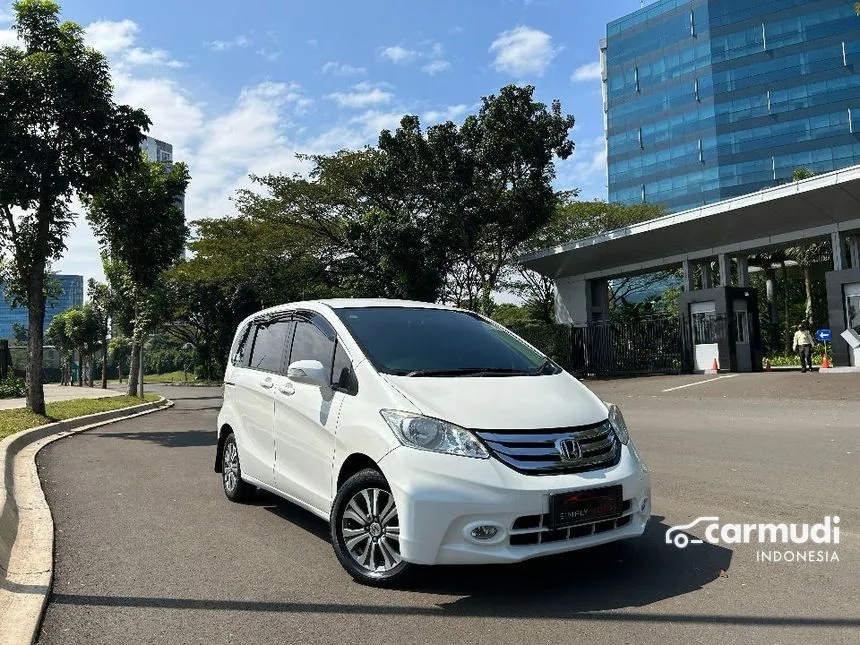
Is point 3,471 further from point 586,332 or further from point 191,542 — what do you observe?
point 586,332

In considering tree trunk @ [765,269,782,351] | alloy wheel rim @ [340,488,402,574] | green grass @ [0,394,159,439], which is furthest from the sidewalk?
tree trunk @ [765,269,782,351]

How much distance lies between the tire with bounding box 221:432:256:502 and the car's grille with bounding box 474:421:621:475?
313cm

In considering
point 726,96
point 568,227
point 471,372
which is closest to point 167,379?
point 568,227

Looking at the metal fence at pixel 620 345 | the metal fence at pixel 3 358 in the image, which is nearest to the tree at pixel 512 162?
the metal fence at pixel 620 345

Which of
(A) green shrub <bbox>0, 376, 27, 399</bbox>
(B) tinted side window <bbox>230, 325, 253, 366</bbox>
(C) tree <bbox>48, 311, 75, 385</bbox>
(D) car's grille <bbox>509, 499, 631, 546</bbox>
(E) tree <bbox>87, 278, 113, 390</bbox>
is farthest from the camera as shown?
(C) tree <bbox>48, 311, 75, 385</bbox>

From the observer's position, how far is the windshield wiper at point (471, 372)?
4430 millimetres

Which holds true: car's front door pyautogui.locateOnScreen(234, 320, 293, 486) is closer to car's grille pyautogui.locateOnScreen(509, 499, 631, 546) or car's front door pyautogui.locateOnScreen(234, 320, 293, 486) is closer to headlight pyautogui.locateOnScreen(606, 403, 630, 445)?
car's grille pyautogui.locateOnScreen(509, 499, 631, 546)

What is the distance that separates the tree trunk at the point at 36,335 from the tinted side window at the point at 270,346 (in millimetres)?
10422

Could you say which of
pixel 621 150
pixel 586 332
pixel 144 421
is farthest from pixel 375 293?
pixel 621 150

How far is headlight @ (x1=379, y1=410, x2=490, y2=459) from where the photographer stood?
3.73 meters

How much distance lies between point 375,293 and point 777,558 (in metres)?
30.3

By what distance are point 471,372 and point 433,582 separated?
1.30 m

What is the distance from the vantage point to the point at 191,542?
509cm

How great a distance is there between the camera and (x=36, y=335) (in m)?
14.6
